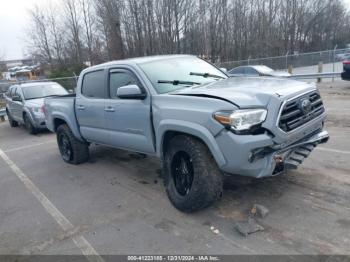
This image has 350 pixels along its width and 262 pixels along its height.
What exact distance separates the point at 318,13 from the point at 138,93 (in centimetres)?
5202

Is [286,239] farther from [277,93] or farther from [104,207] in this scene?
[104,207]

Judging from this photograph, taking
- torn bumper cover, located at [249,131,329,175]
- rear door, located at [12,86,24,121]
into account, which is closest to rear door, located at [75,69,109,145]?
torn bumper cover, located at [249,131,329,175]

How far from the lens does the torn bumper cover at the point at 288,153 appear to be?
3361 millimetres

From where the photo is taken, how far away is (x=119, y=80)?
5020mm

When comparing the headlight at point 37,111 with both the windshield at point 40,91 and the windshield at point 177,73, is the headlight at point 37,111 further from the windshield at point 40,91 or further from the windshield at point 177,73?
the windshield at point 177,73

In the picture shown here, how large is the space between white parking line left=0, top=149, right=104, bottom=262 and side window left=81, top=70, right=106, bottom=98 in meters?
1.88

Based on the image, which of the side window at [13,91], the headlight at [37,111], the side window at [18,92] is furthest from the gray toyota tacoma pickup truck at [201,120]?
the side window at [13,91]

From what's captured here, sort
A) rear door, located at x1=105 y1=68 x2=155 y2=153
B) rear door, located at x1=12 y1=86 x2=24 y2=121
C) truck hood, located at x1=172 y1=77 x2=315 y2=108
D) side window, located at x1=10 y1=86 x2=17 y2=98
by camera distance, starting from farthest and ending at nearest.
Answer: side window, located at x1=10 y1=86 x2=17 y2=98
rear door, located at x1=12 y1=86 x2=24 y2=121
rear door, located at x1=105 y1=68 x2=155 y2=153
truck hood, located at x1=172 y1=77 x2=315 y2=108

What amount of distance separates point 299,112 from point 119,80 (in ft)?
8.95

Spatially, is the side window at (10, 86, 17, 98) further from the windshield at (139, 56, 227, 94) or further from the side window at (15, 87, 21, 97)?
the windshield at (139, 56, 227, 94)

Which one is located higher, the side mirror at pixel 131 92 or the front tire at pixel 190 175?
the side mirror at pixel 131 92

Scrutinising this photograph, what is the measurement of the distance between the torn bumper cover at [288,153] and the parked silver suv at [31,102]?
863 cm

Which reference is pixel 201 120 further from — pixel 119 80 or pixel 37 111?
pixel 37 111

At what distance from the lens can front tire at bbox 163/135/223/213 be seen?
363cm
